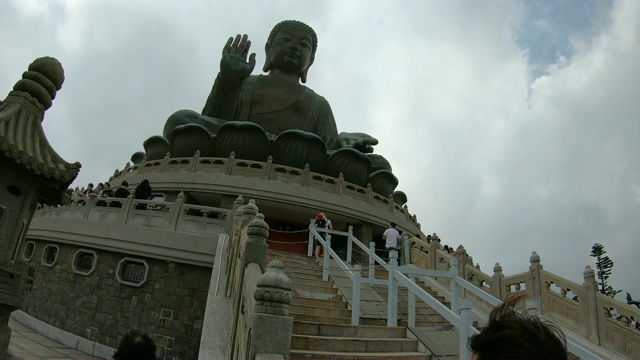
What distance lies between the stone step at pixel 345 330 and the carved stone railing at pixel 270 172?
31.3 ft

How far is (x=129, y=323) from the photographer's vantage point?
909cm

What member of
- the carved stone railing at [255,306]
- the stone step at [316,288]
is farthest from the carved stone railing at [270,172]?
the carved stone railing at [255,306]

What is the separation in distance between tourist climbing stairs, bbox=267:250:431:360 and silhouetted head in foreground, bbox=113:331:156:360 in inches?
74.4

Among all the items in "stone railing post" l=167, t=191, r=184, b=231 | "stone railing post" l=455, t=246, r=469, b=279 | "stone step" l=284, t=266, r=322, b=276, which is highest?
"stone railing post" l=167, t=191, r=184, b=231

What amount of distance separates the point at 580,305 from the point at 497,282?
1537 millimetres

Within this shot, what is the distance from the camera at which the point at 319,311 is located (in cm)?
643

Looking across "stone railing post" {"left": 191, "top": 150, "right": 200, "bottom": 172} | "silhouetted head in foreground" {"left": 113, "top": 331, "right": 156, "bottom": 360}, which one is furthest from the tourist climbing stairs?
"stone railing post" {"left": 191, "top": 150, "right": 200, "bottom": 172}

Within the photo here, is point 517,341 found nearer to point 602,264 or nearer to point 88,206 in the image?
point 88,206

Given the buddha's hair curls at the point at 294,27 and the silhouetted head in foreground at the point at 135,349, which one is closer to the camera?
the silhouetted head in foreground at the point at 135,349

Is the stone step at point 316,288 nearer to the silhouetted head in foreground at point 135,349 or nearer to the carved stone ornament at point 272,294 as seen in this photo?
the carved stone ornament at point 272,294

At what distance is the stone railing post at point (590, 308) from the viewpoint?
7211 mm

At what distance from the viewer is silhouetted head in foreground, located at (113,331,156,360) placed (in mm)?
2738

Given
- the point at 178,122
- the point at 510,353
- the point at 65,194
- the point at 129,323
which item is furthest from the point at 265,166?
the point at 510,353

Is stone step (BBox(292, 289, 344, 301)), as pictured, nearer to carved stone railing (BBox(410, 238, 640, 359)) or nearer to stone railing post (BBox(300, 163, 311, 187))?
carved stone railing (BBox(410, 238, 640, 359))
